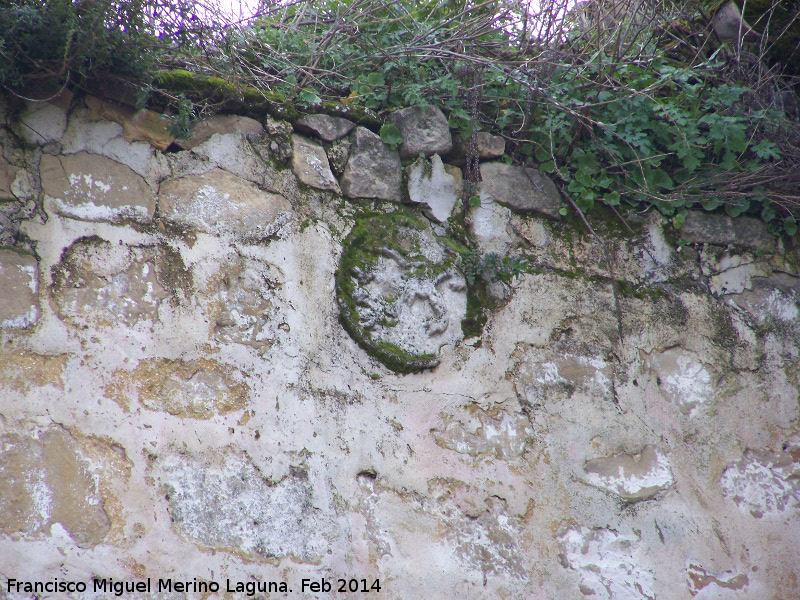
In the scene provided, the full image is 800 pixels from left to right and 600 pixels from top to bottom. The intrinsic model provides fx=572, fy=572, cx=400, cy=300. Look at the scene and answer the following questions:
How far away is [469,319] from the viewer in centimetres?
196

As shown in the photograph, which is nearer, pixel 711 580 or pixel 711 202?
pixel 711 580

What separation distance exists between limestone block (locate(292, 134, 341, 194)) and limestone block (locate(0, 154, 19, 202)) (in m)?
0.76

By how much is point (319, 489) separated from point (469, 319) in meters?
0.74

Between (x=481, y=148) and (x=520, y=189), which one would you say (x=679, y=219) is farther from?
(x=481, y=148)

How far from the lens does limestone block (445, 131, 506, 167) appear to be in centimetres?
208

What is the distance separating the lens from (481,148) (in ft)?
6.90

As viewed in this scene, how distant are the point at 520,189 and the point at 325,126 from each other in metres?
0.75

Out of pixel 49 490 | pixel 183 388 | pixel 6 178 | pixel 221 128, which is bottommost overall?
pixel 49 490

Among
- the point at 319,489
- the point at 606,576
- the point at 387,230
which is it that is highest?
the point at 387,230

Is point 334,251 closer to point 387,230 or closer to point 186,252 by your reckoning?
point 387,230

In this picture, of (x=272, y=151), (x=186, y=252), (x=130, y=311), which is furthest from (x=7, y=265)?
(x=272, y=151)

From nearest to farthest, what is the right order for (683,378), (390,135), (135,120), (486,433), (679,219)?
(135,120) → (486,433) → (390,135) → (683,378) → (679,219)

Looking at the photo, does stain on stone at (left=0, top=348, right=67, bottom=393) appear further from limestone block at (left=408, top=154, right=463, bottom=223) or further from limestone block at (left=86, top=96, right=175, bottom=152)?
limestone block at (left=408, top=154, right=463, bottom=223)

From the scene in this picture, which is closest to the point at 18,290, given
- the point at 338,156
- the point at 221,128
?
the point at 221,128
